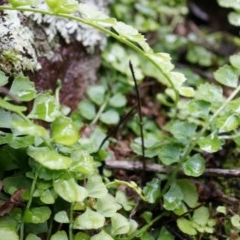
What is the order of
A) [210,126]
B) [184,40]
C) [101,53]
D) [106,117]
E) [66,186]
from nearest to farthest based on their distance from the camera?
[66,186] < [210,126] < [106,117] < [101,53] < [184,40]

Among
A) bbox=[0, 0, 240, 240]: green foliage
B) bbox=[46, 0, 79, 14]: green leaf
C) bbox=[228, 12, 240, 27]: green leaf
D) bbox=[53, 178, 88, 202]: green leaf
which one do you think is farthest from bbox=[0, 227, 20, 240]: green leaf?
bbox=[228, 12, 240, 27]: green leaf

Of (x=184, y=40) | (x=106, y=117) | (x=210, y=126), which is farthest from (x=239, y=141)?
(x=184, y=40)

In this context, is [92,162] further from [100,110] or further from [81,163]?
[100,110]

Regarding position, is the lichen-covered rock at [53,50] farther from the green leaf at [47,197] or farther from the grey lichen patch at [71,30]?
the green leaf at [47,197]

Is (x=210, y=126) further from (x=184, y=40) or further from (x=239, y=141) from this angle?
(x=184, y=40)

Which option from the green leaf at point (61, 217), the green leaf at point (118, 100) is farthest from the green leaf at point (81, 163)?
the green leaf at point (118, 100)

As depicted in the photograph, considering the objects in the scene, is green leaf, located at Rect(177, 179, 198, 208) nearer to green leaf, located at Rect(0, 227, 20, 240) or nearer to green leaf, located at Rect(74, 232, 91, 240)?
green leaf, located at Rect(74, 232, 91, 240)
